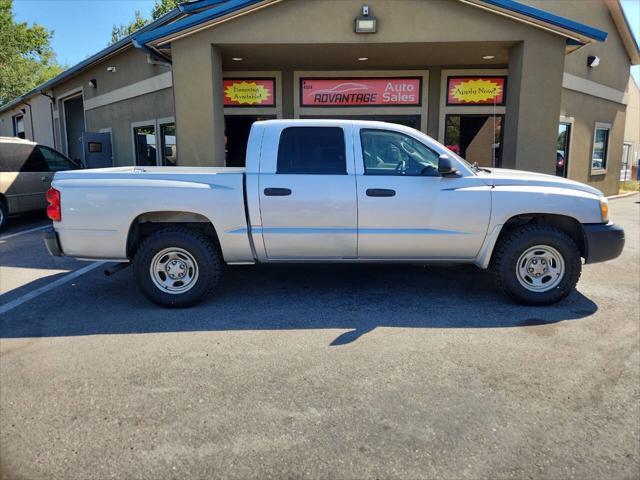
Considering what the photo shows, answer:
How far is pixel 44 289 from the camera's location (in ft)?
19.5

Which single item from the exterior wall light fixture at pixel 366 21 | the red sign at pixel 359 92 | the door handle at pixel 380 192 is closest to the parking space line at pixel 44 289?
the door handle at pixel 380 192

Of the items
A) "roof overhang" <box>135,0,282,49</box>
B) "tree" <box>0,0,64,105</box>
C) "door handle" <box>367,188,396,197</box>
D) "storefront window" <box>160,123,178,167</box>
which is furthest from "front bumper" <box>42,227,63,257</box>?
"tree" <box>0,0,64,105</box>

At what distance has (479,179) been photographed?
5074 mm

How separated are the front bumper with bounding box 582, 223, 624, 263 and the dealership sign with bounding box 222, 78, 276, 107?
29.4 feet

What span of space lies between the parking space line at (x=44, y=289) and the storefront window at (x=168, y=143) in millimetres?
6823

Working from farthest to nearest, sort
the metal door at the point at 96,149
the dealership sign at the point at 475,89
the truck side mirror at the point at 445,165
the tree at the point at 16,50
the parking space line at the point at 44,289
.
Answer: the tree at the point at 16,50 → the metal door at the point at 96,149 → the dealership sign at the point at 475,89 → the parking space line at the point at 44,289 → the truck side mirror at the point at 445,165

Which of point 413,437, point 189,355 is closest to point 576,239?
point 413,437

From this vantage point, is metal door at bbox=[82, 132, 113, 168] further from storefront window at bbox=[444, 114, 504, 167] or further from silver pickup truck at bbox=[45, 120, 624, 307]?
silver pickup truck at bbox=[45, 120, 624, 307]

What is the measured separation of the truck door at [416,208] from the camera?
5.01 metres

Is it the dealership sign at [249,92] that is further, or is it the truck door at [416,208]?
the dealership sign at [249,92]

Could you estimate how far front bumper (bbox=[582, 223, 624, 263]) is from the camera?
507 cm

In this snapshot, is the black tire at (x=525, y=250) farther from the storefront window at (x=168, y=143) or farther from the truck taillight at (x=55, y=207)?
the storefront window at (x=168, y=143)

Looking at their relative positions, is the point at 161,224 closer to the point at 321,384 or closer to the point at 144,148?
the point at 321,384

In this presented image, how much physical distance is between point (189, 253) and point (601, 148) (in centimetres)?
1532
